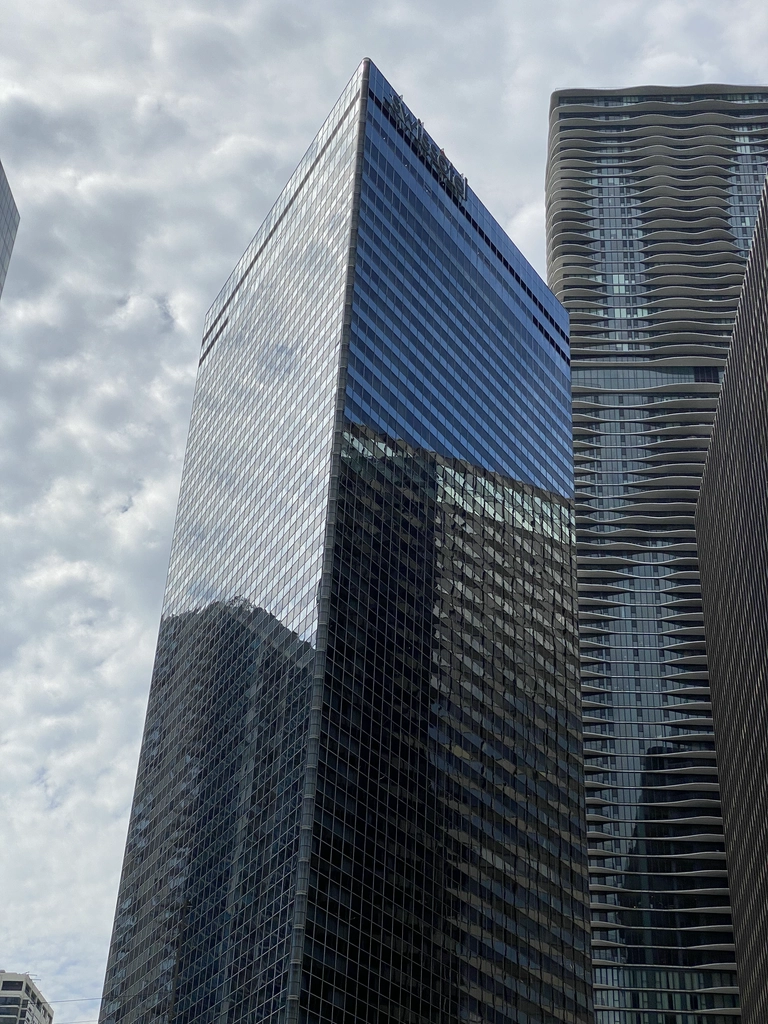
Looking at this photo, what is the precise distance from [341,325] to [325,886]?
53324 mm

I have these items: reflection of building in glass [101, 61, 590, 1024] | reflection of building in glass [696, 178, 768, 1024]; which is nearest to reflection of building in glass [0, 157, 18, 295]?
reflection of building in glass [101, 61, 590, 1024]

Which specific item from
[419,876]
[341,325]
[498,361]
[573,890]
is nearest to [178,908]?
[419,876]

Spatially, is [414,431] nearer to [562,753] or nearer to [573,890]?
[562,753]

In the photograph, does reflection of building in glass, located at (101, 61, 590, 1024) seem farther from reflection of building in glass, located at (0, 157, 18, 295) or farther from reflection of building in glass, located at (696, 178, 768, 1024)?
reflection of building in glass, located at (0, 157, 18, 295)

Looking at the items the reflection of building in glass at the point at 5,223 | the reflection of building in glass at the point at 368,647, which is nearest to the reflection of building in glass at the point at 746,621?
the reflection of building in glass at the point at 368,647

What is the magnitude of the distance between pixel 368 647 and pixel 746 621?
55.6 meters

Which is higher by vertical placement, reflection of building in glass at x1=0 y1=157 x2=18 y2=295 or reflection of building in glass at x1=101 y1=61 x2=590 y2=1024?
reflection of building in glass at x1=0 y1=157 x2=18 y2=295

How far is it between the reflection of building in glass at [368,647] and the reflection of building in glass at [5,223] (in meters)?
29.6

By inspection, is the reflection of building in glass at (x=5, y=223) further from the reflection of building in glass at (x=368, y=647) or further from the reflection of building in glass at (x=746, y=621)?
the reflection of building in glass at (x=746, y=621)

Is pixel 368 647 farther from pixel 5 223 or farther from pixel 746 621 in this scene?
pixel 5 223

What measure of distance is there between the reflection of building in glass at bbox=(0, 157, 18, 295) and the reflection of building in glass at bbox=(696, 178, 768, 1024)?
3535 inches

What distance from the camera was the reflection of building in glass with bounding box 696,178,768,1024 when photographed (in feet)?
457

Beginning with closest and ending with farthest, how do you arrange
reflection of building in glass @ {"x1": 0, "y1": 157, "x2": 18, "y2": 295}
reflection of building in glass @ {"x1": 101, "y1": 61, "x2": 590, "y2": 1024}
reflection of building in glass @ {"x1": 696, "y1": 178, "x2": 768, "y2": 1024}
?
1. reflection of building in glass @ {"x1": 101, "y1": 61, "x2": 590, "y2": 1024}
2. reflection of building in glass @ {"x1": 696, "y1": 178, "x2": 768, "y2": 1024}
3. reflection of building in glass @ {"x1": 0, "y1": 157, "x2": 18, "y2": 295}

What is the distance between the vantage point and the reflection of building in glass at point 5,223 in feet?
548
